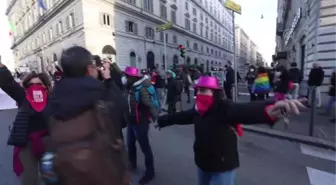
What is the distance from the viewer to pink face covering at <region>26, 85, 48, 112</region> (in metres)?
2.81

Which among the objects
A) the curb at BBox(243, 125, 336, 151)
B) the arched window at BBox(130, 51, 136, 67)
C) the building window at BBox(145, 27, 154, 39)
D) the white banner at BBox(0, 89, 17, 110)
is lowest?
the curb at BBox(243, 125, 336, 151)

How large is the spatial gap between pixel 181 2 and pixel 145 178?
151 feet

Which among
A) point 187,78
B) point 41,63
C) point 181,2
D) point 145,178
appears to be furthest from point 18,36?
point 145,178

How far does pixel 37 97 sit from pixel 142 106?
5.51ft

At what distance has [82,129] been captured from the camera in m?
1.44

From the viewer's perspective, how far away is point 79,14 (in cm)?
2545

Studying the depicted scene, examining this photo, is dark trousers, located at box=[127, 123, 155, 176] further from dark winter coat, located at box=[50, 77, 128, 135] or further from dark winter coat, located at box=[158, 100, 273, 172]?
dark winter coat, located at box=[50, 77, 128, 135]

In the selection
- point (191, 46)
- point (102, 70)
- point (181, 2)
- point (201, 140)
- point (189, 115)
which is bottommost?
point (201, 140)

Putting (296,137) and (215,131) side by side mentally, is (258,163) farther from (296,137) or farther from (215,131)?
(215,131)

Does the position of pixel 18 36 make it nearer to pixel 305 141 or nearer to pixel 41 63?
pixel 41 63

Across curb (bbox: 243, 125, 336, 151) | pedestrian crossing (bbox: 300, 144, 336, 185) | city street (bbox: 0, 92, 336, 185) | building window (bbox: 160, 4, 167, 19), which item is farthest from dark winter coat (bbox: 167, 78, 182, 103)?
building window (bbox: 160, 4, 167, 19)

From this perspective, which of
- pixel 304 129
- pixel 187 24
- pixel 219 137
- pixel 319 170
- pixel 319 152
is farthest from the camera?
pixel 187 24

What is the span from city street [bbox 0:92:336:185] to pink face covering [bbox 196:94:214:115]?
200 centimetres

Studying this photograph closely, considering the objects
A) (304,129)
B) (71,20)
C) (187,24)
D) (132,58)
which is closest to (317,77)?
(304,129)
